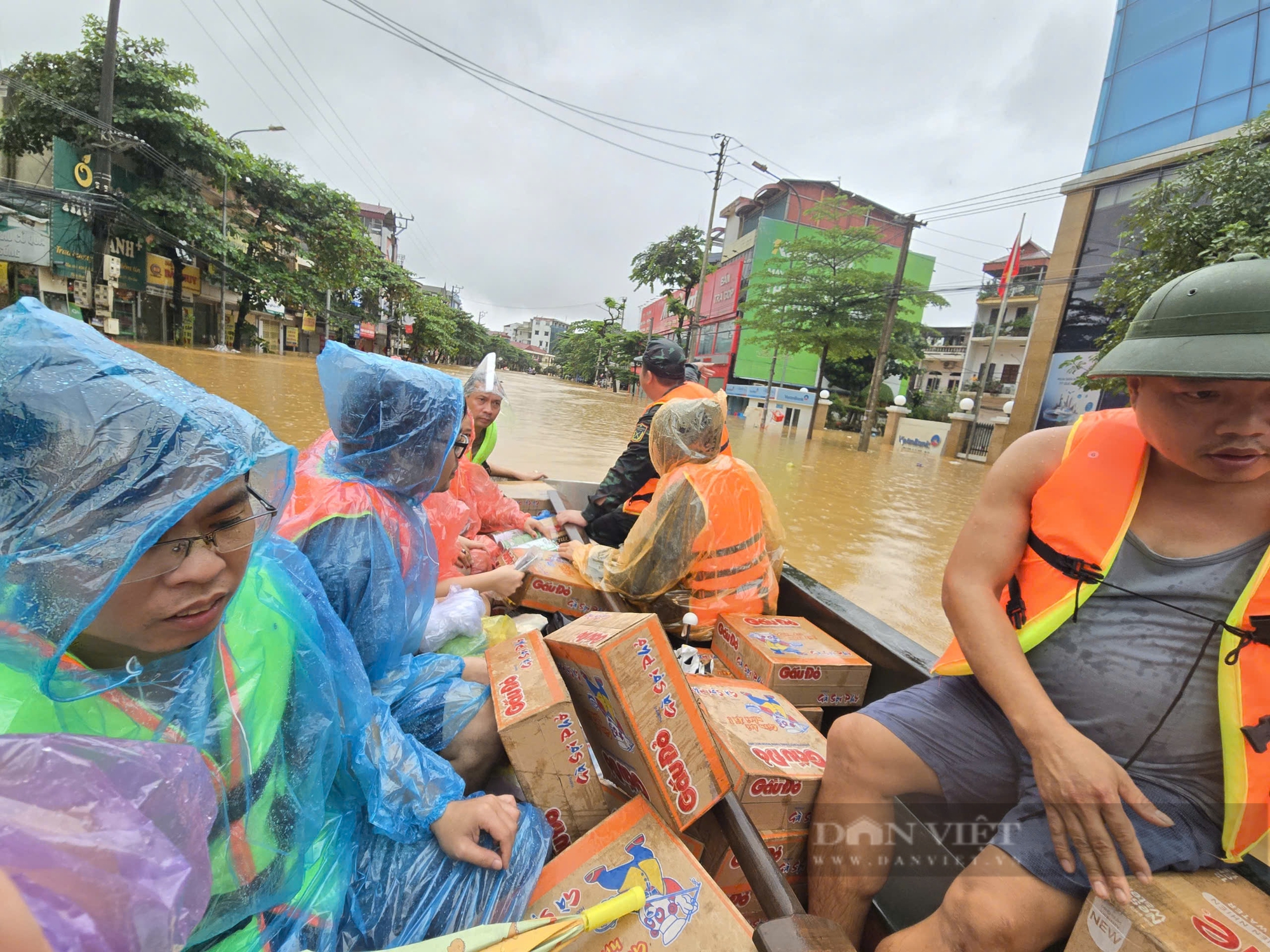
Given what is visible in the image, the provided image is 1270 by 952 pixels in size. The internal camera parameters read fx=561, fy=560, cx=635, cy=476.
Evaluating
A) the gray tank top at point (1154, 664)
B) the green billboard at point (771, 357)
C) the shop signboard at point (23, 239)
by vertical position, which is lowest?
the gray tank top at point (1154, 664)

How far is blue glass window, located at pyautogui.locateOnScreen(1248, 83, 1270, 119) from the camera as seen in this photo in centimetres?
1140

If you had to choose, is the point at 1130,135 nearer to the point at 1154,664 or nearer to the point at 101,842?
the point at 1154,664

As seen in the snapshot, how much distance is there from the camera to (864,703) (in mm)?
2172

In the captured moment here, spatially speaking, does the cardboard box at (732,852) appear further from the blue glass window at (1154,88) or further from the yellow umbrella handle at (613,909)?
the blue glass window at (1154,88)

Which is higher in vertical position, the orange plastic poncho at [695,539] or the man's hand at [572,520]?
the orange plastic poncho at [695,539]

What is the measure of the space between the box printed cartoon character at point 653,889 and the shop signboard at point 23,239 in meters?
22.6

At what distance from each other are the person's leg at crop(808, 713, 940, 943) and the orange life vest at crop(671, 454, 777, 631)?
3.63ft

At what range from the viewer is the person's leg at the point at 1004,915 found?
1010 mm

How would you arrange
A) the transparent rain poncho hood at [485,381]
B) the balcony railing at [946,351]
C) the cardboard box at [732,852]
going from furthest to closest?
the balcony railing at [946,351] < the transparent rain poncho hood at [485,381] < the cardboard box at [732,852]

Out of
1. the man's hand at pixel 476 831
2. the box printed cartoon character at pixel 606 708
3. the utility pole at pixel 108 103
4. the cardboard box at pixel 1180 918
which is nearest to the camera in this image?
the cardboard box at pixel 1180 918

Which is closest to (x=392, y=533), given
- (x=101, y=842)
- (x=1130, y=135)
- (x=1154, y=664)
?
(x=101, y=842)

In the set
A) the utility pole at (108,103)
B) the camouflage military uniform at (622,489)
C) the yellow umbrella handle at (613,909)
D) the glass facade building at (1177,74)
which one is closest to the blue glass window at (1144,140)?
the glass facade building at (1177,74)

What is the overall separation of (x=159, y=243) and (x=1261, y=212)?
92.1ft

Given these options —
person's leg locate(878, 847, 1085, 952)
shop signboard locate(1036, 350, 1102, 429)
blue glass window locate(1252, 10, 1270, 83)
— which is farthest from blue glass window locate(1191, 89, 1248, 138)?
person's leg locate(878, 847, 1085, 952)
